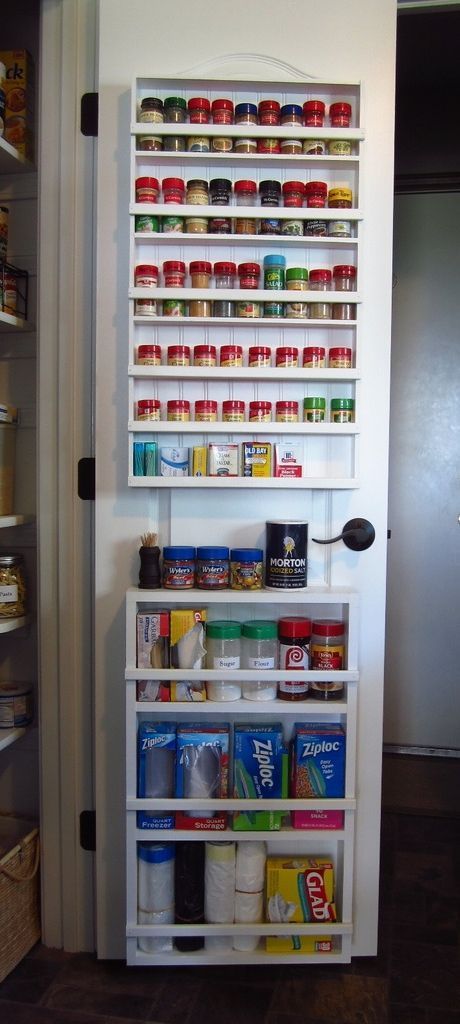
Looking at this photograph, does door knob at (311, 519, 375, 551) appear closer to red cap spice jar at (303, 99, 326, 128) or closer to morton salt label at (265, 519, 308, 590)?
morton salt label at (265, 519, 308, 590)

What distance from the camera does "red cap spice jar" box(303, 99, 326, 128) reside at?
57.4 inches

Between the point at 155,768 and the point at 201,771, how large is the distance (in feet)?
0.32

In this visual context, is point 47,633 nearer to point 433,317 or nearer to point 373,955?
point 373,955

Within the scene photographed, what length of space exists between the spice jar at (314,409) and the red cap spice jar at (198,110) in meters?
0.60

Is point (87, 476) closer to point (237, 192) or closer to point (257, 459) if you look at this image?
point (257, 459)

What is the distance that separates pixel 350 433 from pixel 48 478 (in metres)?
0.67

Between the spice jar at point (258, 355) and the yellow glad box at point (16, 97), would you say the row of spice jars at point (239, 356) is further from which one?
the yellow glad box at point (16, 97)

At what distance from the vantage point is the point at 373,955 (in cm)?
159

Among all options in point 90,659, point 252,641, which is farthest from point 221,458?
point 90,659

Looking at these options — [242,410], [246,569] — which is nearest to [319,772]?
[246,569]

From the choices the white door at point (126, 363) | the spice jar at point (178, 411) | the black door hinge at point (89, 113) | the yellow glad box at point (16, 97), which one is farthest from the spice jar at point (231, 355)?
the yellow glad box at point (16, 97)

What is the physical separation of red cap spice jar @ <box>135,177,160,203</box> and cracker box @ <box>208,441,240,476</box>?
0.51m

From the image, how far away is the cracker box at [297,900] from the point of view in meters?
1.53

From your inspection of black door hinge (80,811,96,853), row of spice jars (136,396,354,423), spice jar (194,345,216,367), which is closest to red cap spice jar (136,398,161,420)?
row of spice jars (136,396,354,423)
